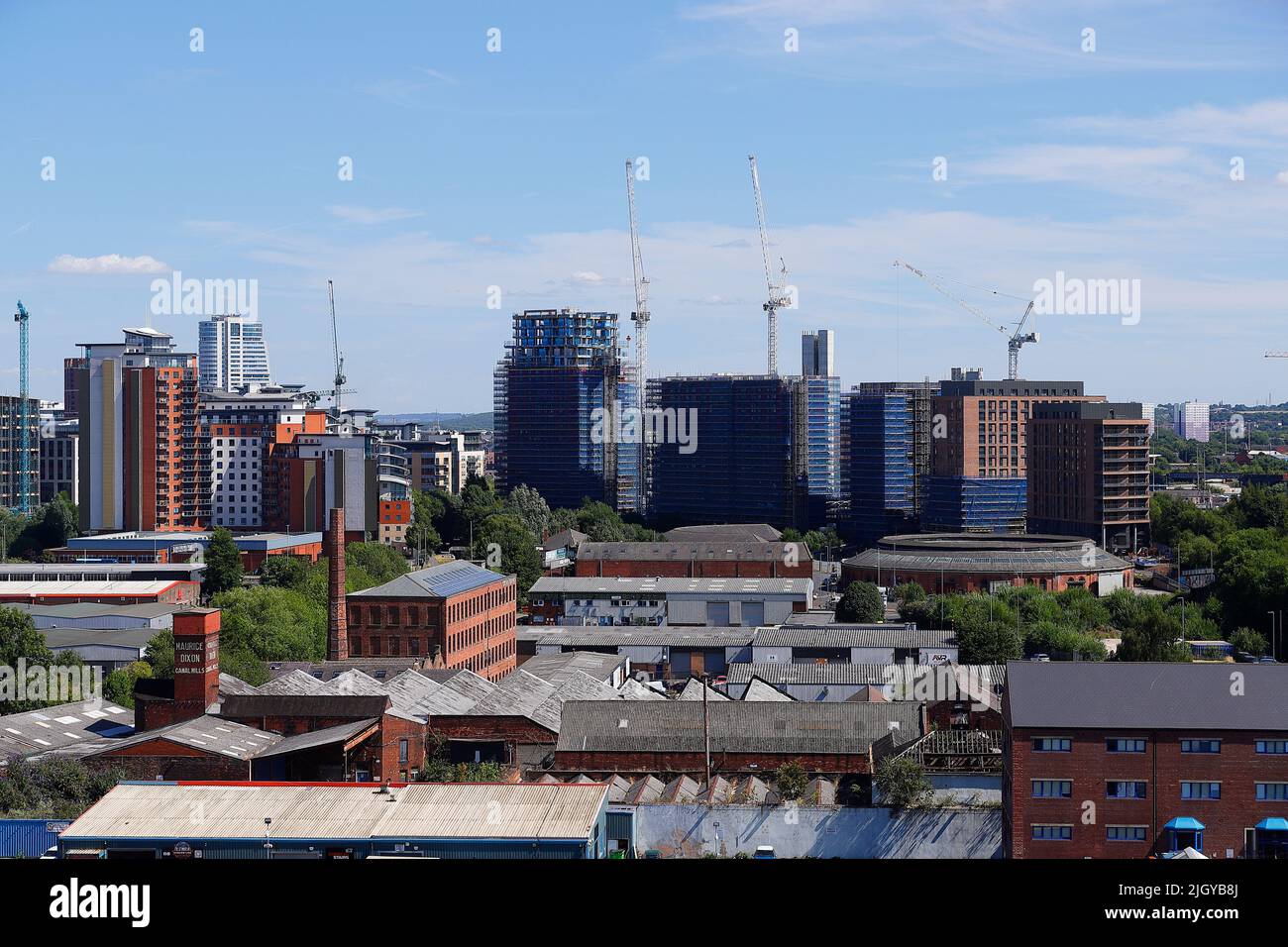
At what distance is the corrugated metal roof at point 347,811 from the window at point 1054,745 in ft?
16.8

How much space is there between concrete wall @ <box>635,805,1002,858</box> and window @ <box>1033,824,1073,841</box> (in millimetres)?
1042

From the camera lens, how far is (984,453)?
69125 mm

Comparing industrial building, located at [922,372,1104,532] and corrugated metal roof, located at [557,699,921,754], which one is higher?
industrial building, located at [922,372,1104,532]

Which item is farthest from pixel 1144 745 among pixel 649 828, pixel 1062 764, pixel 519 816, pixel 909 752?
pixel 519 816

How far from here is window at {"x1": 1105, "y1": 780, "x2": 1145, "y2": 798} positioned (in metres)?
17.5

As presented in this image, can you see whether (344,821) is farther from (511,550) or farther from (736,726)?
(511,550)

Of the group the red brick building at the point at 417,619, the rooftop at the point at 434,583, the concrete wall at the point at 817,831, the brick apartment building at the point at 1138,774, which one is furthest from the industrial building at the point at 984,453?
the brick apartment building at the point at 1138,774

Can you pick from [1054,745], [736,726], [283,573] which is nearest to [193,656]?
[736,726]

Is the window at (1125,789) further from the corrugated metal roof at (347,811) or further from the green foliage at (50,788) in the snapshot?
the green foliage at (50,788)

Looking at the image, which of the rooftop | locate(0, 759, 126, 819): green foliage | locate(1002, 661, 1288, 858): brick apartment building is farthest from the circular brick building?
locate(0, 759, 126, 819): green foliage

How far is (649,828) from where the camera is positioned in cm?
1844

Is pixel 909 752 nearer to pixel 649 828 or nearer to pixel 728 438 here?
pixel 649 828

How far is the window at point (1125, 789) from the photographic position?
17547 millimetres

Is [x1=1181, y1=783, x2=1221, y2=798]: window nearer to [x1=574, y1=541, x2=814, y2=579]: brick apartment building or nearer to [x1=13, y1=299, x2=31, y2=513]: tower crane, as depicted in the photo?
[x1=574, y1=541, x2=814, y2=579]: brick apartment building
